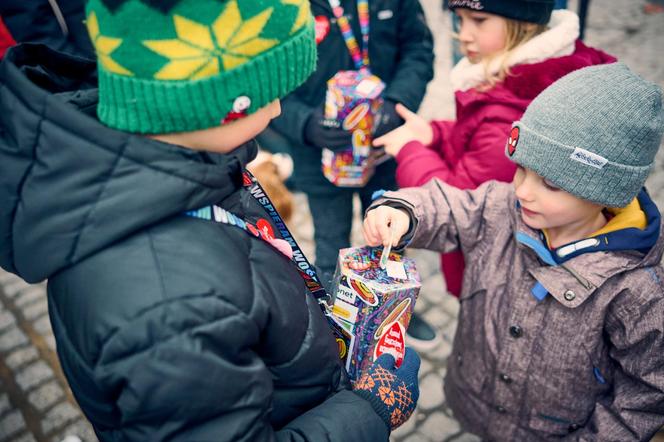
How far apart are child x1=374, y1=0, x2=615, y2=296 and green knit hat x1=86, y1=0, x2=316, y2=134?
1.18 m

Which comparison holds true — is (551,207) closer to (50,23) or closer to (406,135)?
(406,135)

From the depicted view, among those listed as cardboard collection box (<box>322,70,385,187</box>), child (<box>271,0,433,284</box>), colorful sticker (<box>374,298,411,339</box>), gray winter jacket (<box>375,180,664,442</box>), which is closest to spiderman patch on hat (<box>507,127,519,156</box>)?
gray winter jacket (<box>375,180,664,442</box>)

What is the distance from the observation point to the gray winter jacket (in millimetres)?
1662

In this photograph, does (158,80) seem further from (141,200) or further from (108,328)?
(108,328)

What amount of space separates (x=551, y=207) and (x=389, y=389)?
0.83 metres

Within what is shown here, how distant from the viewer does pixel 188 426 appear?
105 centimetres

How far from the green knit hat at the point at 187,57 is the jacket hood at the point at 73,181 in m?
0.09

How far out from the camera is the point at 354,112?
2508 mm

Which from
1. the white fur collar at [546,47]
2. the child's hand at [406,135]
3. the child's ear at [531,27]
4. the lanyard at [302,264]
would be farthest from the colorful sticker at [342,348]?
the child's ear at [531,27]

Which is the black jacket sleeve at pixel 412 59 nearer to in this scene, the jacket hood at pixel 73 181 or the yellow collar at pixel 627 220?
the yellow collar at pixel 627 220

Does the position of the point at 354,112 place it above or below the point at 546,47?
below

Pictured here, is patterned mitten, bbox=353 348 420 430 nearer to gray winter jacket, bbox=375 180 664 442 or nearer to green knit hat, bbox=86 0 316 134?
gray winter jacket, bbox=375 180 664 442

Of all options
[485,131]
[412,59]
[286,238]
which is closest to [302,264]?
[286,238]

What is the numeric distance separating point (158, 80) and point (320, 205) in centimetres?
214
